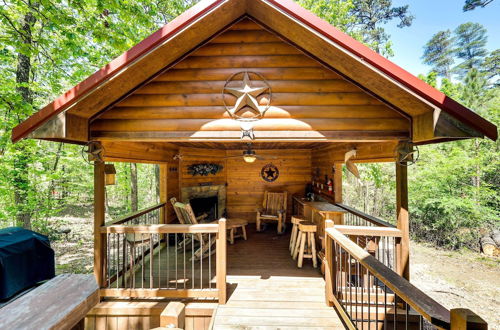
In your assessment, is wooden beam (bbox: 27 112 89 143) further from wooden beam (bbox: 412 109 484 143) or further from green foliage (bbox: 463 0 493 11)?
green foliage (bbox: 463 0 493 11)

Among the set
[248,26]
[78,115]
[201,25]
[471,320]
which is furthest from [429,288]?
[78,115]

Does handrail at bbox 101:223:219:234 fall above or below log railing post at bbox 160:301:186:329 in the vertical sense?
below

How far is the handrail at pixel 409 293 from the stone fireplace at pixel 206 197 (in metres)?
4.97

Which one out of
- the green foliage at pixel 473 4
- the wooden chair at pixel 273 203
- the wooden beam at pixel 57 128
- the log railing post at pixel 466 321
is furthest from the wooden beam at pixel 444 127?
the green foliage at pixel 473 4

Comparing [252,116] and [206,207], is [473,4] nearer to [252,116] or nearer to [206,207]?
[252,116]

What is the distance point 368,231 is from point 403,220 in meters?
0.58

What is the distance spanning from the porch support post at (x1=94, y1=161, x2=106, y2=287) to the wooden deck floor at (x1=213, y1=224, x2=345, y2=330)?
1.90 m

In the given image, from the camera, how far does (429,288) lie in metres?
6.43

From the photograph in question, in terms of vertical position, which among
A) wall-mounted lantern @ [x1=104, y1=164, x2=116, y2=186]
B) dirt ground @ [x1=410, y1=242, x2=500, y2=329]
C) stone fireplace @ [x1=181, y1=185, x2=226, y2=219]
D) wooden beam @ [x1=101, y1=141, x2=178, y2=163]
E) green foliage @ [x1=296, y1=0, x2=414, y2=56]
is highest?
green foliage @ [x1=296, y1=0, x2=414, y2=56]

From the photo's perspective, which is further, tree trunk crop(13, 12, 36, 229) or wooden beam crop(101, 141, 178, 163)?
tree trunk crop(13, 12, 36, 229)

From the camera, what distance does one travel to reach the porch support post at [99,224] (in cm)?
312

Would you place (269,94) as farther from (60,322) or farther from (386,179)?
(386,179)

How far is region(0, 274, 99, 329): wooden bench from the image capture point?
2.25ft

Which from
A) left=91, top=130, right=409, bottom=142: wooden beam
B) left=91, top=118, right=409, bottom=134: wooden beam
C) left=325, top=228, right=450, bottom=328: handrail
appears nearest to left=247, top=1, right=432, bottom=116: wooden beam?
left=91, top=118, right=409, bottom=134: wooden beam
